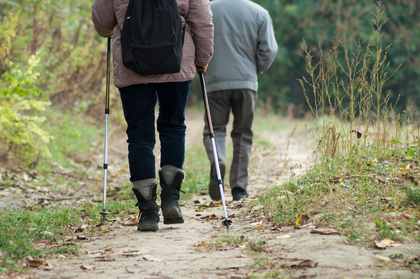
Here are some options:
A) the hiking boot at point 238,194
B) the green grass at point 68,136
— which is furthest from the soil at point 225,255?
the green grass at point 68,136

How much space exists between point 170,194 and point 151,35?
45.4 inches

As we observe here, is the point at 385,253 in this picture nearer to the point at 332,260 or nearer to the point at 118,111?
the point at 332,260

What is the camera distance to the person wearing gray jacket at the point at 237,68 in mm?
4461

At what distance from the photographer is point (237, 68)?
4449 millimetres

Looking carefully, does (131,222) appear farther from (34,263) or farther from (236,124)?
(236,124)

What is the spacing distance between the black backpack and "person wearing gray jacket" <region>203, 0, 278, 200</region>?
152cm

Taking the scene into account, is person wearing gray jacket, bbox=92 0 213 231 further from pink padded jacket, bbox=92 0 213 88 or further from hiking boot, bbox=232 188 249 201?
hiking boot, bbox=232 188 249 201

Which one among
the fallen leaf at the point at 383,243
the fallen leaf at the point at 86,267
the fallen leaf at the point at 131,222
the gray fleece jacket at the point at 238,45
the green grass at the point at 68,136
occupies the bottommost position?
the green grass at the point at 68,136

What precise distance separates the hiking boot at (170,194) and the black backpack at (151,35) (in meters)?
0.78

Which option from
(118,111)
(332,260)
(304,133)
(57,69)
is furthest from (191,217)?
(304,133)

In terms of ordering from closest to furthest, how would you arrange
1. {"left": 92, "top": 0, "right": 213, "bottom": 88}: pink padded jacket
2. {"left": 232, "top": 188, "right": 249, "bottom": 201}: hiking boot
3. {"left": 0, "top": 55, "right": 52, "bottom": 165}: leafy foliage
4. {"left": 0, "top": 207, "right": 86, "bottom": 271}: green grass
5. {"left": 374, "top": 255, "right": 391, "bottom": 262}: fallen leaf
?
1. {"left": 374, "top": 255, "right": 391, "bottom": 262}: fallen leaf
2. {"left": 0, "top": 207, "right": 86, "bottom": 271}: green grass
3. {"left": 92, "top": 0, "right": 213, "bottom": 88}: pink padded jacket
4. {"left": 232, "top": 188, "right": 249, "bottom": 201}: hiking boot
5. {"left": 0, "top": 55, "right": 52, "bottom": 165}: leafy foliage

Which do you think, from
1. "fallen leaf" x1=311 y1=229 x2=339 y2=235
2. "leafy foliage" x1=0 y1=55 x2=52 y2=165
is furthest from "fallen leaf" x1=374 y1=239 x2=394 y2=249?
"leafy foliage" x1=0 y1=55 x2=52 y2=165

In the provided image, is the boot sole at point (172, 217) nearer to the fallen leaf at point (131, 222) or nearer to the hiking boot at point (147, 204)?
the hiking boot at point (147, 204)

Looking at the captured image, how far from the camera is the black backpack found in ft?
9.67
